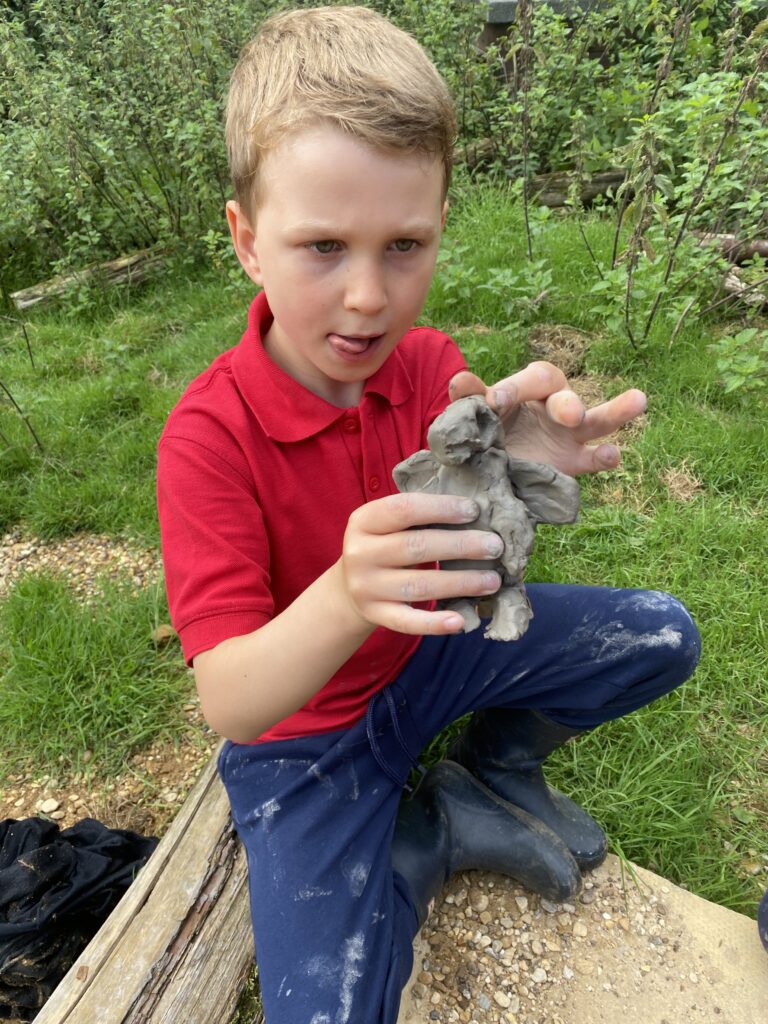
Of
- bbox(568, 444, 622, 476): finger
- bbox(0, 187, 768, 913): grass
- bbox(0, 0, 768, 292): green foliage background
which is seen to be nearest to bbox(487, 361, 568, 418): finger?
bbox(568, 444, 622, 476): finger

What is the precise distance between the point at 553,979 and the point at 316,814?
744mm

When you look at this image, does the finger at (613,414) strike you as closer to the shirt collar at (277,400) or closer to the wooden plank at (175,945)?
the shirt collar at (277,400)

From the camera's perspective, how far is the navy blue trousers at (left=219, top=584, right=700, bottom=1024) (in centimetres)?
155

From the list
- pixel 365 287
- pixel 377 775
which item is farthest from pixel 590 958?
pixel 365 287

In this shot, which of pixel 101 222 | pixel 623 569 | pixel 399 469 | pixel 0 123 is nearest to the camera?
pixel 399 469

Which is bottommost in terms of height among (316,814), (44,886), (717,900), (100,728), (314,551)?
(717,900)

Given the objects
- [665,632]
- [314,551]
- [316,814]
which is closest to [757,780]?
[665,632]

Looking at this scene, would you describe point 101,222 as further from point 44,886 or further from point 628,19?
point 44,886

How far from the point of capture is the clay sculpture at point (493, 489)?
→ 4.01 feet

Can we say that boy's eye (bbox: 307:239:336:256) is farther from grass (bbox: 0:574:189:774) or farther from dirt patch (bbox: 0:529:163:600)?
dirt patch (bbox: 0:529:163:600)

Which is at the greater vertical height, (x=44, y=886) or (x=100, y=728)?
(x=44, y=886)

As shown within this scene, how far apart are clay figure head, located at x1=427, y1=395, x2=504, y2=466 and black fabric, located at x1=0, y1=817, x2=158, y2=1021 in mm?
1546

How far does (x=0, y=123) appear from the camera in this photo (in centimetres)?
604

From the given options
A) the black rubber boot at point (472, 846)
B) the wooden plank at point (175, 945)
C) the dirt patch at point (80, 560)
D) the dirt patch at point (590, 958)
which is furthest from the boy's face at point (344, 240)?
the dirt patch at point (80, 560)
